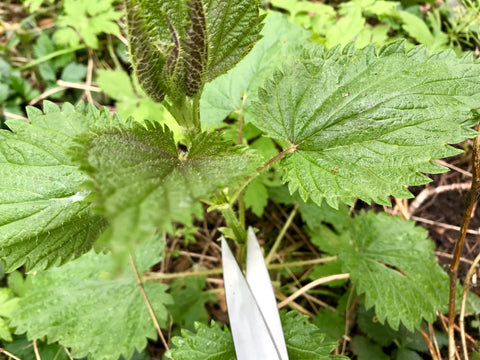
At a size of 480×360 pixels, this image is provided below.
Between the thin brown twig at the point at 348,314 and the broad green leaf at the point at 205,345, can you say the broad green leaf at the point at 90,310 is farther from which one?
the thin brown twig at the point at 348,314

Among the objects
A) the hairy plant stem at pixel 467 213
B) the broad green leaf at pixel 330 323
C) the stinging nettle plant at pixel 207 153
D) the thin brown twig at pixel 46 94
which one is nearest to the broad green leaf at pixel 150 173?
the stinging nettle plant at pixel 207 153

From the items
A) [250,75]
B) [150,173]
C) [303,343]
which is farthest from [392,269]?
[150,173]

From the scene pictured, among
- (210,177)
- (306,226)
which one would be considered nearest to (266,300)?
(210,177)

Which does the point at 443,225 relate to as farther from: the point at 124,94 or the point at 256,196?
the point at 124,94

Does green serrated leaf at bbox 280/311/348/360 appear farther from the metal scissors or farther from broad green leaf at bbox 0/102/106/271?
broad green leaf at bbox 0/102/106/271

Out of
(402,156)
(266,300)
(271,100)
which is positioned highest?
(271,100)

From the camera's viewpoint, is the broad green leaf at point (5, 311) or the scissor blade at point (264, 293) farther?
the broad green leaf at point (5, 311)

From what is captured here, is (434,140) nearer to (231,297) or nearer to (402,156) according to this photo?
(402,156)
